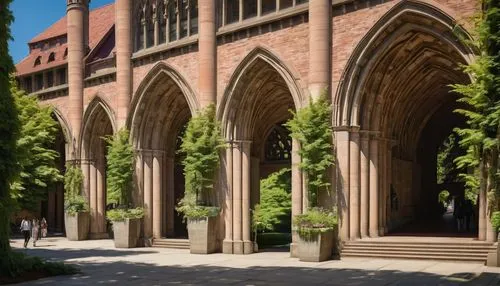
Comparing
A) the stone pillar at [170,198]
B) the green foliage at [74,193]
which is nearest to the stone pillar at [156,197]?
the stone pillar at [170,198]

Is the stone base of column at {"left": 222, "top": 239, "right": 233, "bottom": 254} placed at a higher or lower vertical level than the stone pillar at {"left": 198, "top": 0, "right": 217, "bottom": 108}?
lower

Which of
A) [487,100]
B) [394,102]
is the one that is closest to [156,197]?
[394,102]

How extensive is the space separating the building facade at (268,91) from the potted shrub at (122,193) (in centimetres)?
56

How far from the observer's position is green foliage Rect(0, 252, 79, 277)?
15383 mm

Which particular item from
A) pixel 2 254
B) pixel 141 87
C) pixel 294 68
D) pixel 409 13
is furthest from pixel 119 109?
pixel 409 13

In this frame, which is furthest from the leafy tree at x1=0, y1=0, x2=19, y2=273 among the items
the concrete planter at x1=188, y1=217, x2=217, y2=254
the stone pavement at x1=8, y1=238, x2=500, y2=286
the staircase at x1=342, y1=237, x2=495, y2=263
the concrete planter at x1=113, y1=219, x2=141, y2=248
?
the staircase at x1=342, y1=237, x2=495, y2=263

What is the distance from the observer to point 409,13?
18.6m

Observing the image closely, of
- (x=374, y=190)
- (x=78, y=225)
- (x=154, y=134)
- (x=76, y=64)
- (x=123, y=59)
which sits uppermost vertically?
(x=76, y=64)

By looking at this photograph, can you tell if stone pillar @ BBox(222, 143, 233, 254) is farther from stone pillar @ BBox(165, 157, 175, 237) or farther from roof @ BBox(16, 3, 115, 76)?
roof @ BBox(16, 3, 115, 76)

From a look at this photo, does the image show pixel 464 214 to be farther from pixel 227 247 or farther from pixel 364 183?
pixel 227 247

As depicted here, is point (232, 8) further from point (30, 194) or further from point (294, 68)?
point (30, 194)

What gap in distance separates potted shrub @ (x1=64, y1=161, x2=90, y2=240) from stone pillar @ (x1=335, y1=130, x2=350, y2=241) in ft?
54.4

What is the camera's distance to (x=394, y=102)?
23.0 m

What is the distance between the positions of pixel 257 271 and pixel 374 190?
21.3 feet
